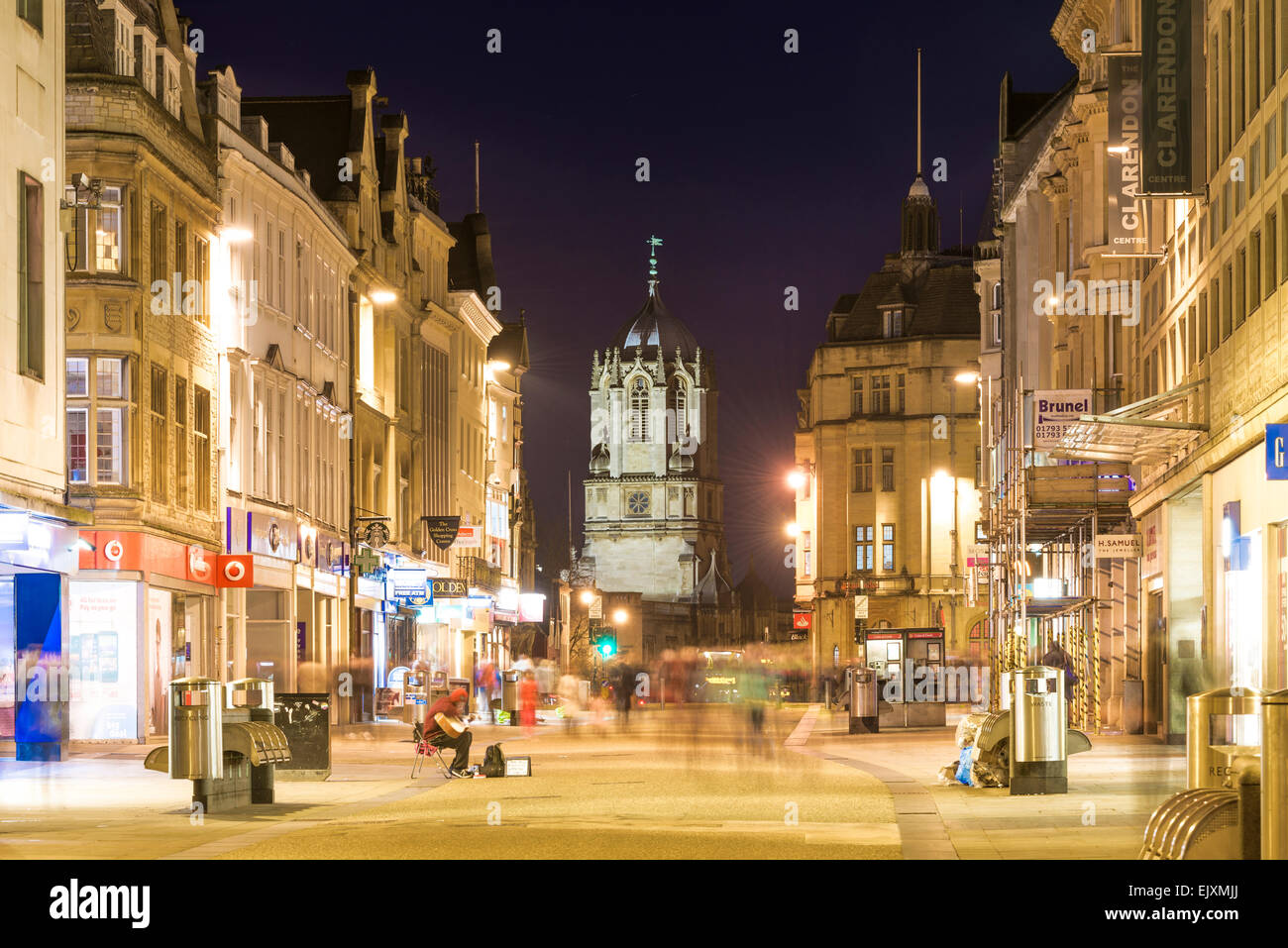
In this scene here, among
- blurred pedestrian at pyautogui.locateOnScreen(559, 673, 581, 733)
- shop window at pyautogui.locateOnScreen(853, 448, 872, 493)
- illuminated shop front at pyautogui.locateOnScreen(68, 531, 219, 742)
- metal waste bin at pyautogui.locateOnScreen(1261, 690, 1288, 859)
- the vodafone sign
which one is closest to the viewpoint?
metal waste bin at pyautogui.locateOnScreen(1261, 690, 1288, 859)

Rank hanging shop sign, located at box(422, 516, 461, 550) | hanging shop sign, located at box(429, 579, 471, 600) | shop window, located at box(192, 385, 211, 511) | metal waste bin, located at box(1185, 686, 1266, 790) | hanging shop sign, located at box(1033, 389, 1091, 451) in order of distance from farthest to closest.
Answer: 1. hanging shop sign, located at box(422, 516, 461, 550)
2. hanging shop sign, located at box(429, 579, 471, 600)
3. shop window, located at box(192, 385, 211, 511)
4. hanging shop sign, located at box(1033, 389, 1091, 451)
5. metal waste bin, located at box(1185, 686, 1266, 790)

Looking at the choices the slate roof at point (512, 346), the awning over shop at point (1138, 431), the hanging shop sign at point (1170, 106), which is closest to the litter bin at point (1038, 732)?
the awning over shop at point (1138, 431)

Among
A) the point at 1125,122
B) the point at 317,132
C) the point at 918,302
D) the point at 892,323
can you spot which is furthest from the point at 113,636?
the point at 918,302

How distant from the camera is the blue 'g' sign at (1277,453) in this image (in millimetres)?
23000

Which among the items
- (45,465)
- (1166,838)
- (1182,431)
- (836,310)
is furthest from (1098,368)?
(836,310)

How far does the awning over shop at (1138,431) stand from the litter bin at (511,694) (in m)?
20.8

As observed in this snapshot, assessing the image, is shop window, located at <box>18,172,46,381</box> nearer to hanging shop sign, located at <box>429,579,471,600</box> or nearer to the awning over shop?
the awning over shop

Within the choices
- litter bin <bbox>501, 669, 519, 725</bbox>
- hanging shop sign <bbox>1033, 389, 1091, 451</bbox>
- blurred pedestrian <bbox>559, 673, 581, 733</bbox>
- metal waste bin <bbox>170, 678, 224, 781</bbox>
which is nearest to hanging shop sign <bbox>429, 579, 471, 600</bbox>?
blurred pedestrian <bbox>559, 673, 581, 733</bbox>

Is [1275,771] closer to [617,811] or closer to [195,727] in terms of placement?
[617,811]

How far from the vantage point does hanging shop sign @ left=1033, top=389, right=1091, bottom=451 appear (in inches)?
1484

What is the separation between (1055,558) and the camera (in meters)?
56.7

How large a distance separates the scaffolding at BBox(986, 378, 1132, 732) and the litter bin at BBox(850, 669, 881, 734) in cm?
256

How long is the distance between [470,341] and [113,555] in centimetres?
4175
